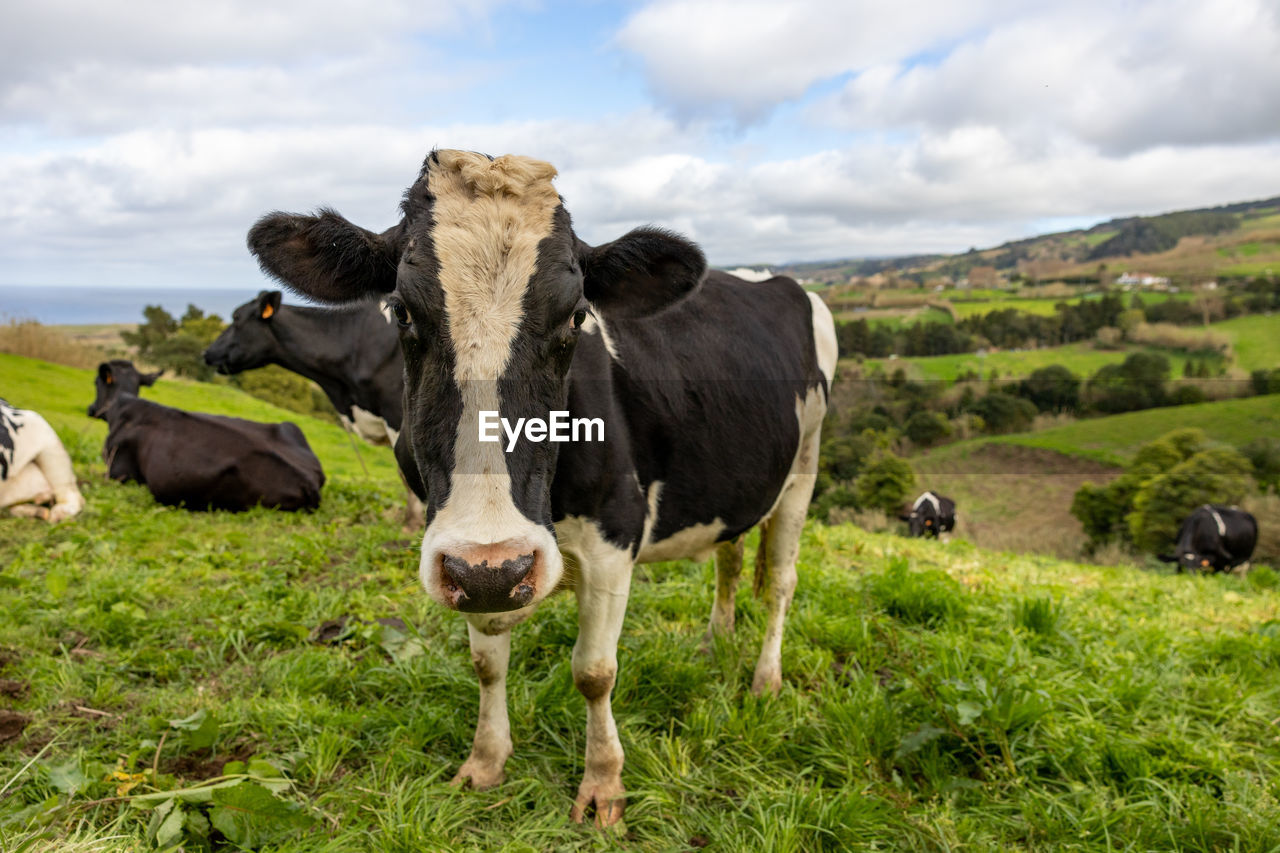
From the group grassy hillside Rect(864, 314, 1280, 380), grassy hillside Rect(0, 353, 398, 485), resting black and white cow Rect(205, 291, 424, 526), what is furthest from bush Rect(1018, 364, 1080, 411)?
resting black and white cow Rect(205, 291, 424, 526)

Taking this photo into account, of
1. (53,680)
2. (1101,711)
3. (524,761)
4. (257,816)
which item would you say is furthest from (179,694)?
(1101,711)

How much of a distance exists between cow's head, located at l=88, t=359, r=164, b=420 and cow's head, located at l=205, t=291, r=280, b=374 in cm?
310

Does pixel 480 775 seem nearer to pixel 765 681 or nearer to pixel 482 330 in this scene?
pixel 765 681

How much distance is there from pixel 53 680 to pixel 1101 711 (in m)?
5.35

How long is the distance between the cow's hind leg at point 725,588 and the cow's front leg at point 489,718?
5.01 ft

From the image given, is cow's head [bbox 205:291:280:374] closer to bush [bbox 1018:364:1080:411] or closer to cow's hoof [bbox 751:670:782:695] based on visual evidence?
cow's hoof [bbox 751:670:782:695]

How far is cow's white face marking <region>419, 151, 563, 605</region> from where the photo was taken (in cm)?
204

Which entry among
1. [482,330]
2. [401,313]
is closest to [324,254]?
[401,313]

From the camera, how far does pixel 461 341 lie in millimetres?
2135

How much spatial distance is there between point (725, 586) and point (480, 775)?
1852mm

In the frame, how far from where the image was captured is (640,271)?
9.05 ft

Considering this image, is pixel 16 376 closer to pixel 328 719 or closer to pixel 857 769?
pixel 328 719

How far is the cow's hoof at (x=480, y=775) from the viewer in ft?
10.3

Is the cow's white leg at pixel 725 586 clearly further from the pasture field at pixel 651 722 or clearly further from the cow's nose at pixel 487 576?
the cow's nose at pixel 487 576
